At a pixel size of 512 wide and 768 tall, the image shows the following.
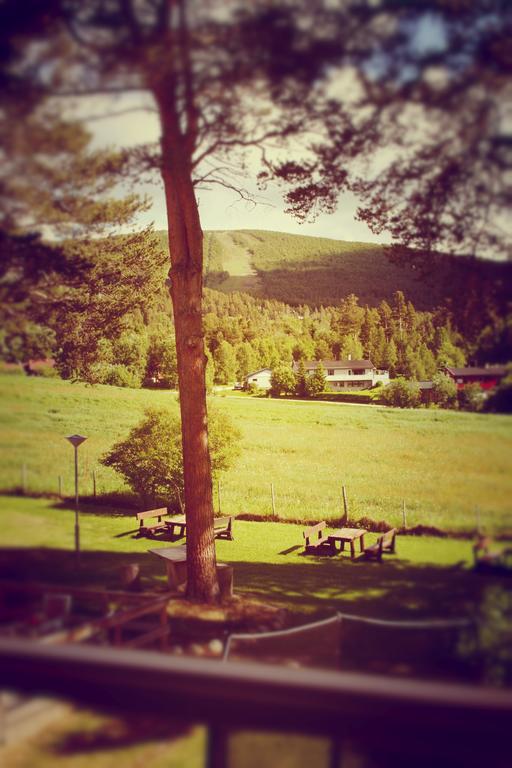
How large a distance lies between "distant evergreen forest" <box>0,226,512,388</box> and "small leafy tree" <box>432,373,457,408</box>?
140 millimetres

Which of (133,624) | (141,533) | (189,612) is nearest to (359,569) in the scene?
(189,612)

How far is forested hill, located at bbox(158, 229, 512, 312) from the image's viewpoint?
167 inches

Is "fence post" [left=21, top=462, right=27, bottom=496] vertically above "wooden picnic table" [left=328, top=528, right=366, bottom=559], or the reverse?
"fence post" [left=21, top=462, right=27, bottom=496]

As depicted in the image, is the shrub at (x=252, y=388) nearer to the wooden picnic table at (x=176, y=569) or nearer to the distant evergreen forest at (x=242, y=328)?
the distant evergreen forest at (x=242, y=328)

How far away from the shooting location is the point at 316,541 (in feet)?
29.1

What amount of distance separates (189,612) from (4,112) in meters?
4.33

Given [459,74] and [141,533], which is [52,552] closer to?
[459,74]

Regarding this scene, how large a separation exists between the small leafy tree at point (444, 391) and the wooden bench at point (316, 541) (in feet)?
12.1

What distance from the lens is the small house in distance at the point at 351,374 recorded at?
7.65 meters

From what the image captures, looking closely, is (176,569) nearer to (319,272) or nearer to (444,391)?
(444,391)

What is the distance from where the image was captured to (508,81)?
227cm

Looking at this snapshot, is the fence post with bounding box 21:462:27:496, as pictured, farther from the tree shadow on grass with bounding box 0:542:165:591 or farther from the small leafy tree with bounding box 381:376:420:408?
the small leafy tree with bounding box 381:376:420:408

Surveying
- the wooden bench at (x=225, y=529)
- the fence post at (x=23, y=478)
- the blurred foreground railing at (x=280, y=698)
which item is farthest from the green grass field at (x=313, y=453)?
the blurred foreground railing at (x=280, y=698)

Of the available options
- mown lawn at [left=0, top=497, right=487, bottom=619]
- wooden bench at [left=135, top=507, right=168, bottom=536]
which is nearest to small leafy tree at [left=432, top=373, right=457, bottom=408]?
mown lawn at [left=0, top=497, right=487, bottom=619]
